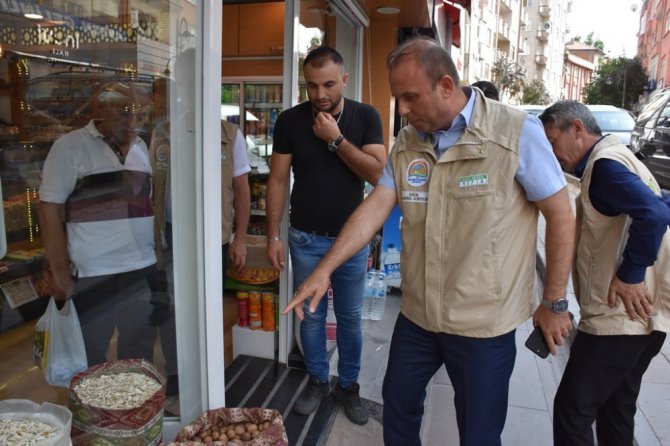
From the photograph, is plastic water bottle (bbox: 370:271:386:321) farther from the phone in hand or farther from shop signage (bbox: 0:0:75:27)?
shop signage (bbox: 0:0:75:27)

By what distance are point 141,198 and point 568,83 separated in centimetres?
7937

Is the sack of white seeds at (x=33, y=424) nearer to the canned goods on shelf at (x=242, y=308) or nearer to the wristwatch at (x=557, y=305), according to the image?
the wristwatch at (x=557, y=305)

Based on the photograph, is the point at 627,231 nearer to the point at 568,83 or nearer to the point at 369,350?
the point at 369,350

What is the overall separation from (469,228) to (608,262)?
0.69 meters

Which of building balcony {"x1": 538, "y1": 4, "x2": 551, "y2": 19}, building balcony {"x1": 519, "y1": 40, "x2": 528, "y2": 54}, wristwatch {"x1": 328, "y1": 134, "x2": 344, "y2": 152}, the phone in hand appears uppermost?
building balcony {"x1": 538, "y1": 4, "x2": 551, "y2": 19}

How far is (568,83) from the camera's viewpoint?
7175 cm

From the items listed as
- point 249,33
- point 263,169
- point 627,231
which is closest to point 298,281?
point 627,231

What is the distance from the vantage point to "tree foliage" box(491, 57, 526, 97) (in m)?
35.3

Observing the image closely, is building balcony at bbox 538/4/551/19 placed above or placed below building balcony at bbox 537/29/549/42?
above

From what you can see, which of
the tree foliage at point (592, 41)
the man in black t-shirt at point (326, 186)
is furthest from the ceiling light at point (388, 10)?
the tree foliage at point (592, 41)

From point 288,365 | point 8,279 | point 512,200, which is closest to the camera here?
point 512,200

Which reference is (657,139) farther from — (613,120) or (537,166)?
(537,166)

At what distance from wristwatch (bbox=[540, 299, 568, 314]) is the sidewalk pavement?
39.1 inches

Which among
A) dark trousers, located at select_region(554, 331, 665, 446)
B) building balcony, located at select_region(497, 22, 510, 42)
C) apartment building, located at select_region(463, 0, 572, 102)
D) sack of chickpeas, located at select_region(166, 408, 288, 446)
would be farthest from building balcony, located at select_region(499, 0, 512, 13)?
sack of chickpeas, located at select_region(166, 408, 288, 446)
